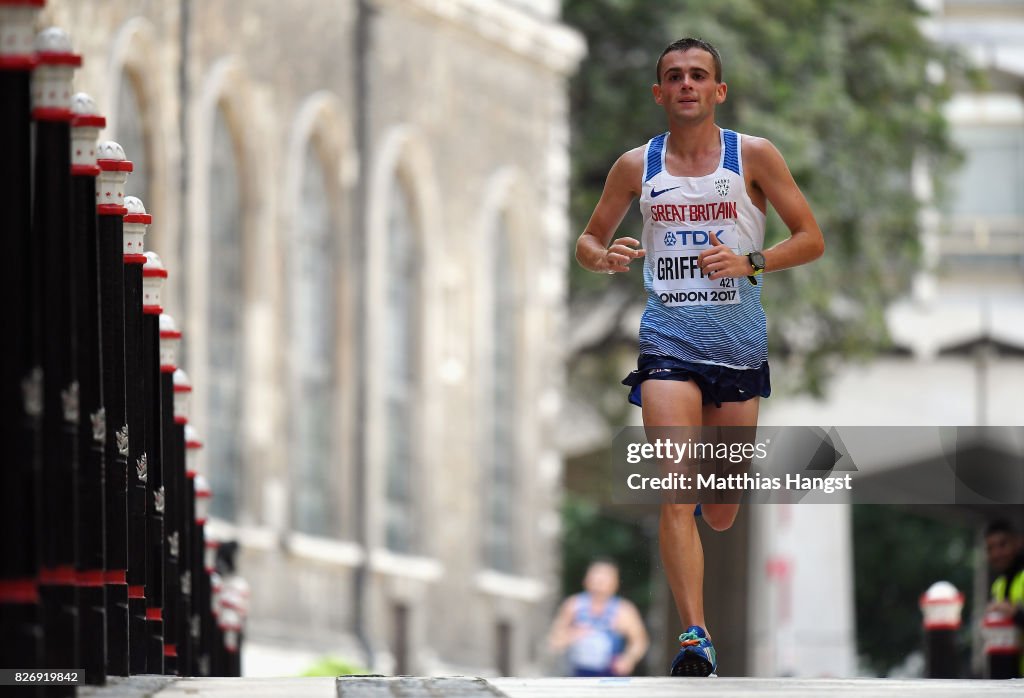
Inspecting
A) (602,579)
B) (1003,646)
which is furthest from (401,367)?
(1003,646)

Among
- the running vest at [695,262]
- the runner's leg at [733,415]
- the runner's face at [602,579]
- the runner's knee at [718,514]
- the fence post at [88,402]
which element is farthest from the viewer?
the runner's face at [602,579]

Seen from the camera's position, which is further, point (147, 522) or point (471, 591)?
point (471, 591)

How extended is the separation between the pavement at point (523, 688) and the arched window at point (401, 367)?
2277cm

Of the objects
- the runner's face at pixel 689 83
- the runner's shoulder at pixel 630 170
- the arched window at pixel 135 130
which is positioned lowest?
the runner's shoulder at pixel 630 170

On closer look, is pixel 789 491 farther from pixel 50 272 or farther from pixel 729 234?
pixel 50 272

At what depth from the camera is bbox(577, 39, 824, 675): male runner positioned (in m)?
10.5

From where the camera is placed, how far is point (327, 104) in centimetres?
3084

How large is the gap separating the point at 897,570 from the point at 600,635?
29.1 metres

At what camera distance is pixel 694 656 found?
10.2 meters

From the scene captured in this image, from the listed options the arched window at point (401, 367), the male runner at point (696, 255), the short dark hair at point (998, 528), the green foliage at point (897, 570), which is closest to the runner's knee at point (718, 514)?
the male runner at point (696, 255)

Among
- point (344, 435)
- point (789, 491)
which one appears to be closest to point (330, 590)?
point (344, 435)

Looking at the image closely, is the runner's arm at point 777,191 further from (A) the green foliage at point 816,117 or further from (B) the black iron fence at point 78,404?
(A) the green foliage at point 816,117

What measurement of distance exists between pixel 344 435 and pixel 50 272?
77.7ft

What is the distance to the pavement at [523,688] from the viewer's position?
8445 mm
